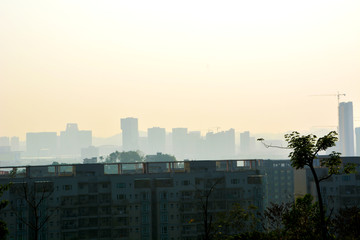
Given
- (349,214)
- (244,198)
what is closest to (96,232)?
(244,198)

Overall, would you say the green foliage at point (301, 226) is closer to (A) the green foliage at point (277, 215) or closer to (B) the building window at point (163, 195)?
(A) the green foliage at point (277, 215)

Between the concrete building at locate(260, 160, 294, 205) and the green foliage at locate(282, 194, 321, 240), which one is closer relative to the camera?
the green foliage at locate(282, 194, 321, 240)

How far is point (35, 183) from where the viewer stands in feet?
191

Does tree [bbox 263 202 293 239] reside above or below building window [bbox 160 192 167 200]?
above

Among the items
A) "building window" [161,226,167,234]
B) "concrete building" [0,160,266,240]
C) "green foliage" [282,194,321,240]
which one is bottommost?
"building window" [161,226,167,234]

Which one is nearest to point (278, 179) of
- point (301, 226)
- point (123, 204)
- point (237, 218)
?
point (123, 204)

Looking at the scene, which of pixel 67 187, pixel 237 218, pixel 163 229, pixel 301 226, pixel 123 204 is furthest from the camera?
pixel 163 229

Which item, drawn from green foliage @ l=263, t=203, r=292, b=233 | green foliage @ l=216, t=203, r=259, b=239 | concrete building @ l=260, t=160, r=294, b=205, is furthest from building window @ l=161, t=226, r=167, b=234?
concrete building @ l=260, t=160, r=294, b=205

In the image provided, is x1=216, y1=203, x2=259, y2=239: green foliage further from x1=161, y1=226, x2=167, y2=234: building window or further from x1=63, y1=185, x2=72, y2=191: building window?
x1=63, y1=185, x2=72, y2=191: building window

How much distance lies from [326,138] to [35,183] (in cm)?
4155

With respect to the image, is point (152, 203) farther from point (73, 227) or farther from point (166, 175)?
point (73, 227)

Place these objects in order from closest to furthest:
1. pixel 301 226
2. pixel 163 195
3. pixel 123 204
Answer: pixel 301 226
pixel 123 204
pixel 163 195

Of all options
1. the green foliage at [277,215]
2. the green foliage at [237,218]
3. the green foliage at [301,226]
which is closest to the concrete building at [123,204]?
the green foliage at [237,218]

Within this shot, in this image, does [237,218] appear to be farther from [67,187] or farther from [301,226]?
[67,187]
